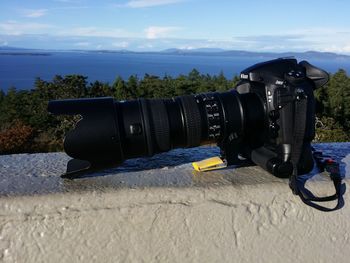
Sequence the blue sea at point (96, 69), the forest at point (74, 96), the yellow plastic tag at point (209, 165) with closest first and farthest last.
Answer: the yellow plastic tag at point (209, 165) → the forest at point (74, 96) → the blue sea at point (96, 69)

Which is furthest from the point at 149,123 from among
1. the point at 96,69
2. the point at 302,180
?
the point at 96,69

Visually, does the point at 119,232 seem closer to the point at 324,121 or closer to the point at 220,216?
the point at 220,216

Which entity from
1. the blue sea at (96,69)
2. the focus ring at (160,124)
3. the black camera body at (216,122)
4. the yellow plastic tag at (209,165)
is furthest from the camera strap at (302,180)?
the blue sea at (96,69)

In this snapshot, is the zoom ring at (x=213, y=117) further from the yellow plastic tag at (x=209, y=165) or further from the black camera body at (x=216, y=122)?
the yellow plastic tag at (x=209, y=165)

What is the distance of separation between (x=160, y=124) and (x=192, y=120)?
0.12 meters

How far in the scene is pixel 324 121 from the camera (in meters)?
15.9

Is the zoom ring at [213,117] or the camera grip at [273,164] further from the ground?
the zoom ring at [213,117]

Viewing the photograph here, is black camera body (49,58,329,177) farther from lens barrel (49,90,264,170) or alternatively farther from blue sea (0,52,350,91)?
blue sea (0,52,350,91)

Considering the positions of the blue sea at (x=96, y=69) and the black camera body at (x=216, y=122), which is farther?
the blue sea at (x=96, y=69)

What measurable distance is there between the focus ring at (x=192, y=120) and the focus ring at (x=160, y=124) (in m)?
0.07

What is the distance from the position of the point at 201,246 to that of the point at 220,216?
12cm

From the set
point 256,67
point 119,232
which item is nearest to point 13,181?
point 119,232

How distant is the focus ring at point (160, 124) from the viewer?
1535 mm

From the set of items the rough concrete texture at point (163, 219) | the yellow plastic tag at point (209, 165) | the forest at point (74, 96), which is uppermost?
the yellow plastic tag at point (209, 165)
